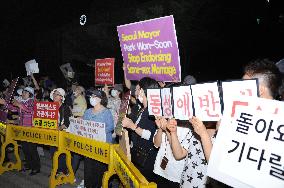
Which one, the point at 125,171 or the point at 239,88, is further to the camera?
the point at 125,171

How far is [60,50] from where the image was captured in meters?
14.5

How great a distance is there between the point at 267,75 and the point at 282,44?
43.3 feet

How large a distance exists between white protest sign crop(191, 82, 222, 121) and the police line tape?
40.2 inches

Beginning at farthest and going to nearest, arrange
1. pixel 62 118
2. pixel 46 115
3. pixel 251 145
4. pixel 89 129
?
pixel 62 118, pixel 46 115, pixel 89 129, pixel 251 145

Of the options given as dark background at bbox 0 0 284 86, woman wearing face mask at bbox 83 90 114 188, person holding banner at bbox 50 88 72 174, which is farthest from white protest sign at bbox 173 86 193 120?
dark background at bbox 0 0 284 86

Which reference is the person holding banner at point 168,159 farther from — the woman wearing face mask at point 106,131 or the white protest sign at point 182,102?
the woman wearing face mask at point 106,131

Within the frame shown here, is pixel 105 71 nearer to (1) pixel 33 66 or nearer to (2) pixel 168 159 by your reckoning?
(1) pixel 33 66

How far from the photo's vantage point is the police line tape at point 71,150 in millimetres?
4239

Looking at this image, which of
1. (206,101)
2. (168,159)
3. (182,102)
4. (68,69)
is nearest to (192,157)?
(168,159)

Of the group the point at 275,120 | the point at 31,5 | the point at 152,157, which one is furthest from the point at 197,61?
the point at 275,120

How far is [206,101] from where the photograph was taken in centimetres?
267

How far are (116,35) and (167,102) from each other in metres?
10.2

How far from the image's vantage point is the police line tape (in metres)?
4.24

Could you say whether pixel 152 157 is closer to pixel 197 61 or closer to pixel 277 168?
pixel 277 168
